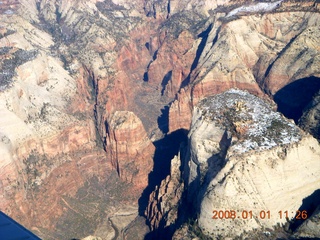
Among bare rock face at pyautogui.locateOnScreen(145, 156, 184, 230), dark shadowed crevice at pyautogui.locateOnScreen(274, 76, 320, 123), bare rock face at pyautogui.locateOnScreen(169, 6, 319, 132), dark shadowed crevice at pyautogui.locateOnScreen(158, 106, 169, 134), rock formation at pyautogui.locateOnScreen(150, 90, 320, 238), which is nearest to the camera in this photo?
rock formation at pyautogui.locateOnScreen(150, 90, 320, 238)

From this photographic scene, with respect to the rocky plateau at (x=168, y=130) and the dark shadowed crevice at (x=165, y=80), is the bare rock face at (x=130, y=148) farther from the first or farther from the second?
the dark shadowed crevice at (x=165, y=80)

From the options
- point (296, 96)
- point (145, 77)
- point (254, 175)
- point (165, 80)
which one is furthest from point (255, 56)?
point (254, 175)

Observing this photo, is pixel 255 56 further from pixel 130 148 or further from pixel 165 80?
pixel 130 148

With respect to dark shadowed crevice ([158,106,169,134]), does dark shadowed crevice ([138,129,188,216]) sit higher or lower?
lower

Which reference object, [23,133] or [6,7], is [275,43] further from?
[6,7]

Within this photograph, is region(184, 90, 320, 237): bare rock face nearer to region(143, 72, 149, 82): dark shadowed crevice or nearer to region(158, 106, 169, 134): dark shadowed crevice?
region(158, 106, 169, 134): dark shadowed crevice

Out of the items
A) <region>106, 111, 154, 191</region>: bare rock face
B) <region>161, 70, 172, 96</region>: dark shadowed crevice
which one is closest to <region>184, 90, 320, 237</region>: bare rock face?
<region>106, 111, 154, 191</region>: bare rock face

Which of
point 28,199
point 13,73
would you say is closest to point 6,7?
point 13,73
